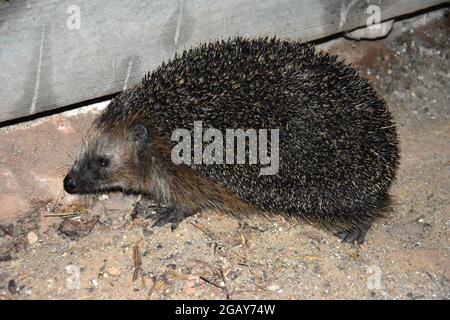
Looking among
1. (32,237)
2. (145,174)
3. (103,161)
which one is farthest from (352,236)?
(32,237)

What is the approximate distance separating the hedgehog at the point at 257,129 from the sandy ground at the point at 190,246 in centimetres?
22

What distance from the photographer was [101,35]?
570 centimetres

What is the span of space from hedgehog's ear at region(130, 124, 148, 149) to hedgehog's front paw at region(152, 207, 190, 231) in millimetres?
668

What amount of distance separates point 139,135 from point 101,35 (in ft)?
3.06

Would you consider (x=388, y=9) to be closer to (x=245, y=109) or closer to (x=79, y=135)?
(x=245, y=109)

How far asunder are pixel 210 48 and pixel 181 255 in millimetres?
1818

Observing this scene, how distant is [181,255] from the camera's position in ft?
18.2

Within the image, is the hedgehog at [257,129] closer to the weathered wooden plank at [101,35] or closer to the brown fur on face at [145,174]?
the brown fur on face at [145,174]

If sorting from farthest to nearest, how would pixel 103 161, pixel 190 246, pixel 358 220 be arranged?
1. pixel 103 161
2. pixel 358 220
3. pixel 190 246

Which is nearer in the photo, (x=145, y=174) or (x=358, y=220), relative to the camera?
(x=358, y=220)

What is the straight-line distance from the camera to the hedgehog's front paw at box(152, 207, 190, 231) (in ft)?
19.4

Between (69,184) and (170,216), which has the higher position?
(69,184)

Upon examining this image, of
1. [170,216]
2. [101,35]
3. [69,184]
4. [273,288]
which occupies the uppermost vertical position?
[101,35]

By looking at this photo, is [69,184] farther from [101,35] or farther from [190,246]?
[101,35]
